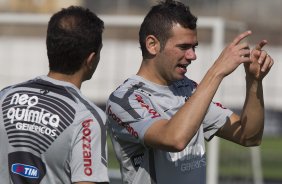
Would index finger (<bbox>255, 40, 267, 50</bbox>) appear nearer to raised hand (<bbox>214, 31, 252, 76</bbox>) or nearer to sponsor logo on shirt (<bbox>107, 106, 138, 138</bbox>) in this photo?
raised hand (<bbox>214, 31, 252, 76</bbox>)

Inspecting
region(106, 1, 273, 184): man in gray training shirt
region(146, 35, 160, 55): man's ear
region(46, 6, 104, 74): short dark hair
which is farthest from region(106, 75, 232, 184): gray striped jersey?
region(46, 6, 104, 74): short dark hair

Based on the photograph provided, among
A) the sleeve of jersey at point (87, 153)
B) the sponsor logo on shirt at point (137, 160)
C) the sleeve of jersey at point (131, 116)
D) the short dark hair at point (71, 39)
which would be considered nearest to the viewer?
the sleeve of jersey at point (87, 153)

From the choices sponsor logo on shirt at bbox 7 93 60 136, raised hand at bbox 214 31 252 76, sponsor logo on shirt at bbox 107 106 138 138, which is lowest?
sponsor logo on shirt at bbox 107 106 138 138

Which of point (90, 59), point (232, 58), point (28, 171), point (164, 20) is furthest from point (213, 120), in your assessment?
point (28, 171)

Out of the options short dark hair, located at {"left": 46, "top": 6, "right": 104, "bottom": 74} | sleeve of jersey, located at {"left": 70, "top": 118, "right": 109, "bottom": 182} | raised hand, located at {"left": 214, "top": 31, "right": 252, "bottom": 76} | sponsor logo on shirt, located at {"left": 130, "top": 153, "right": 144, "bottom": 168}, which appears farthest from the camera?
sponsor logo on shirt, located at {"left": 130, "top": 153, "right": 144, "bottom": 168}

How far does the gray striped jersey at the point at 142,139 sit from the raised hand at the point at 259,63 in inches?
14.6

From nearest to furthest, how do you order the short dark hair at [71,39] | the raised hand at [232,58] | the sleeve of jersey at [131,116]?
the short dark hair at [71,39] → the raised hand at [232,58] → the sleeve of jersey at [131,116]

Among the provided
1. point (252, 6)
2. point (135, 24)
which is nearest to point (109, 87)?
point (135, 24)

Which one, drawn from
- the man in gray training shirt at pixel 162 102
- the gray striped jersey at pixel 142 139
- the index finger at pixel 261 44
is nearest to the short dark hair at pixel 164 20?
→ the man in gray training shirt at pixel 162 102

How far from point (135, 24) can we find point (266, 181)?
280 inches

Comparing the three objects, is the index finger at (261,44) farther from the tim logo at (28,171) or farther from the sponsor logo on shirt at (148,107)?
the tim logo at (28,171)

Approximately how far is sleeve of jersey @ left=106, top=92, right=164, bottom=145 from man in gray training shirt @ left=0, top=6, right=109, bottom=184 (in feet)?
1.37

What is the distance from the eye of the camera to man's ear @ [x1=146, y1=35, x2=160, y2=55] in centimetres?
396

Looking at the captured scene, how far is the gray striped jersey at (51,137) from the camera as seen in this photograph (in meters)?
3.26
